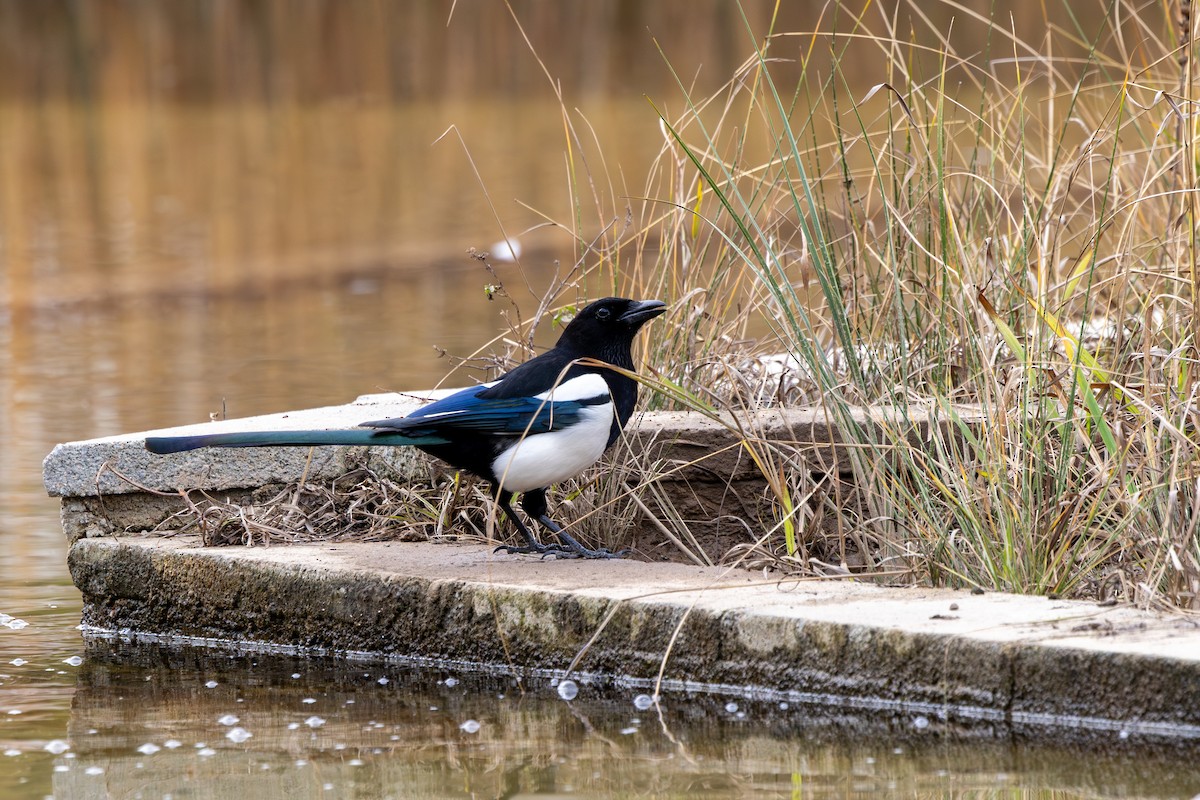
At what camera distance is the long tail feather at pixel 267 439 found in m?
3.93

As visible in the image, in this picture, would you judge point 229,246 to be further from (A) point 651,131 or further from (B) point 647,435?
(B) point 647,435

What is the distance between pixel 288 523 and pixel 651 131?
12162 mm

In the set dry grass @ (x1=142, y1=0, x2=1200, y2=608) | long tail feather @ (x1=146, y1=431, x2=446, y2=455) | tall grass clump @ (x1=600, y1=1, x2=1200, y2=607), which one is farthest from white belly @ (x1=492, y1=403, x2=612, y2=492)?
tall grass clump @ (x1=600, y1=1, x2=1200, y2=607)

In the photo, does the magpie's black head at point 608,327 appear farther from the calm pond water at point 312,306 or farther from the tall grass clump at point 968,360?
the calm pond water at point 312,306

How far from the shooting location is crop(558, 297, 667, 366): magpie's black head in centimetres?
427

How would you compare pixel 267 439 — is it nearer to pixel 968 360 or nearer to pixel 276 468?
pixel 276 468

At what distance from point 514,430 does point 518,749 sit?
0.94 meters

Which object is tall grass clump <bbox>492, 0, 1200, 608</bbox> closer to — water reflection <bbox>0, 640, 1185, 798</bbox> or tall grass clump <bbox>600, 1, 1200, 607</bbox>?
tall grass clump <bbox>600, 1, 1200, 607</bbox>

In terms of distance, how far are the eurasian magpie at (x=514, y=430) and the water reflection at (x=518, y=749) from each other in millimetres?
500

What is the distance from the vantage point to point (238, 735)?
338cm

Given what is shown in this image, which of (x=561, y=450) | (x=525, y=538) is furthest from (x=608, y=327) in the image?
(x=525, y=538)

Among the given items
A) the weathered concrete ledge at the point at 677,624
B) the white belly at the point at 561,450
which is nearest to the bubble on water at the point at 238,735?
the weathered concrete ledge at the point at 677,624

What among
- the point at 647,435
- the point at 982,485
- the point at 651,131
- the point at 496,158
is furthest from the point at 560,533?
the point at 651,131

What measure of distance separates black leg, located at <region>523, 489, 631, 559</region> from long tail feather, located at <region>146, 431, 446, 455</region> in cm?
44
